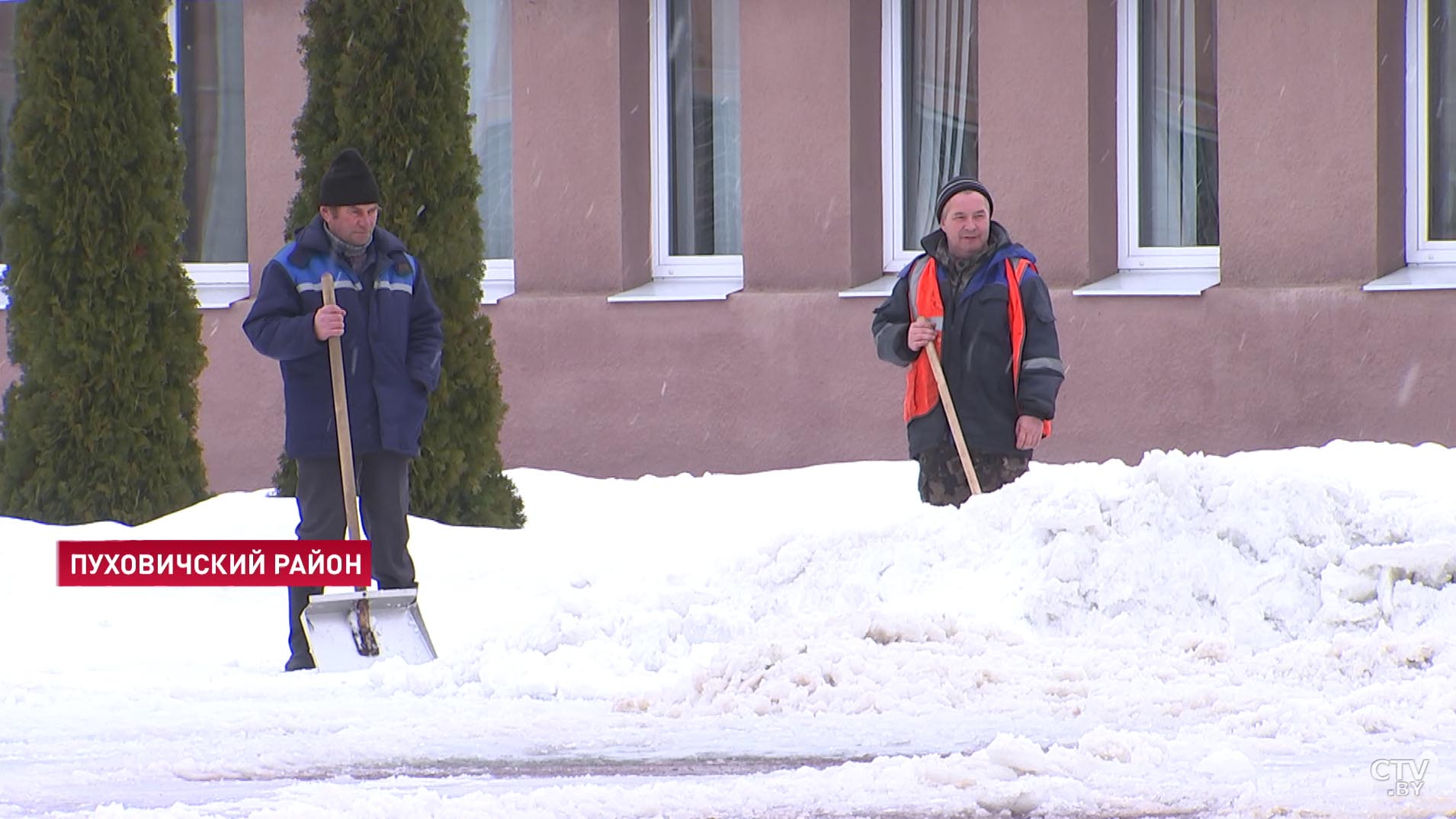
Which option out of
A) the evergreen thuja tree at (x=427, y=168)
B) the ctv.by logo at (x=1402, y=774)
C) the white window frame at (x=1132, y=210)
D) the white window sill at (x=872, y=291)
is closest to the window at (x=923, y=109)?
the white window sill at (x=872, y=291)

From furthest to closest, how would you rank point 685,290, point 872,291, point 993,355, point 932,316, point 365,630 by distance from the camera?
point 685,290, point 872,291, point 932,316, point 993,355, point 365,630

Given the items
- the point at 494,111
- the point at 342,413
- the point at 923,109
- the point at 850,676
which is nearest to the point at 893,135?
the point at 923,109

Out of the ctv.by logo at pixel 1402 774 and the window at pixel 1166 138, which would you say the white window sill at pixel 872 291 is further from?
the ctv.by logo at pixel 1402 774

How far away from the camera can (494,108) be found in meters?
13.8

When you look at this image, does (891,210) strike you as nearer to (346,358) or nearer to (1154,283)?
(1154,283)

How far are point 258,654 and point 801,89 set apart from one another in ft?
20.4

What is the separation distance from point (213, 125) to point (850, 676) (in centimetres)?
923

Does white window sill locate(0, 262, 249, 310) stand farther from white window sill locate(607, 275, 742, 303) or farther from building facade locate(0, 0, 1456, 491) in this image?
white window sill locate(607, 275, 742, 303)

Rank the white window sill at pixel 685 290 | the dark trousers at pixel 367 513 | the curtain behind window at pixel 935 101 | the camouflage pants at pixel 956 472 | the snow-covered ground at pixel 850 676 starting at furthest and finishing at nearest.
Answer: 1. the curtain behind window at pixel 935 101
2. the white window sill at pixel 685 290
3. the camouflage pants at pixel 956 472
4. the dark trousers at pixel 367 513
5. the snow-covered ground at pixel 850 676

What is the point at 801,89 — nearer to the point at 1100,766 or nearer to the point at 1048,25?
the point at 1048,25

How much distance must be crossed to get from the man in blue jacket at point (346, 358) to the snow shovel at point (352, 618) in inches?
2.3

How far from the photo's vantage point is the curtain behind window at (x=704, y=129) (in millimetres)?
13445

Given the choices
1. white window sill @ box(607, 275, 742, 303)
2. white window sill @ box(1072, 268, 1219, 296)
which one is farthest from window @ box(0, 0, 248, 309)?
white window sill @ box(1072, 268, 1219, 296)

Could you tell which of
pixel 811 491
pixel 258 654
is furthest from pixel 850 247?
pixel 258 654
